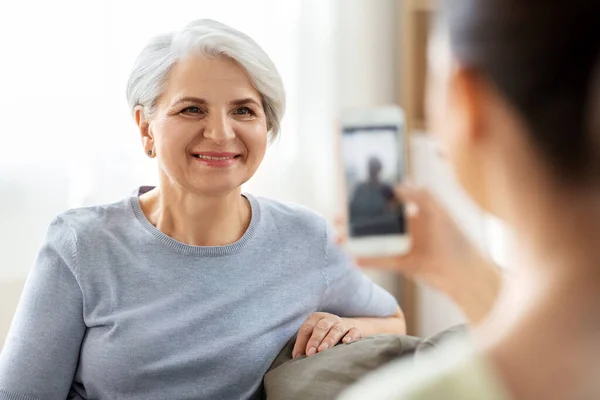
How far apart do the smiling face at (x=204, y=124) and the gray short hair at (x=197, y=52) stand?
0.02 m

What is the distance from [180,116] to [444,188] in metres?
1.43

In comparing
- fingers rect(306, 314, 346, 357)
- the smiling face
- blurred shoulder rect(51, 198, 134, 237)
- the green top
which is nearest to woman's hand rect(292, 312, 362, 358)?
fingers rect(306, 314, 346, 357)

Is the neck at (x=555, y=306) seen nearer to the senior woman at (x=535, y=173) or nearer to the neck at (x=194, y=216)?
the senior woman at (x=535, y=173)

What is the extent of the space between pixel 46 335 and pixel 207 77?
0.56 meters

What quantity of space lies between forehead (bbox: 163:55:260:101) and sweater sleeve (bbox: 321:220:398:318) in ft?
1.27

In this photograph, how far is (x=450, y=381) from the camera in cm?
54

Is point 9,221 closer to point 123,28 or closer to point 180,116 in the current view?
point 123,28

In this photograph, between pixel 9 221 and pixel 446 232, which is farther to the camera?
pixel 9 221

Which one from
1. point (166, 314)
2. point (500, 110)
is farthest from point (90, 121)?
point (500, 110)

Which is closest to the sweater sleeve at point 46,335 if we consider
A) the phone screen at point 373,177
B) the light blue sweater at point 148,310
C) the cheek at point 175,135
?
the light blue sweater at point 148,310

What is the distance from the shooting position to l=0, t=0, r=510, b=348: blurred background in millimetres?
2299

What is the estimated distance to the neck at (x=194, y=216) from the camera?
1561 mm

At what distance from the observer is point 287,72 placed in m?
2.61

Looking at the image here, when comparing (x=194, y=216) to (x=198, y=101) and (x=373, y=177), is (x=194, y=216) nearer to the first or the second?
(x=198, y=101)
